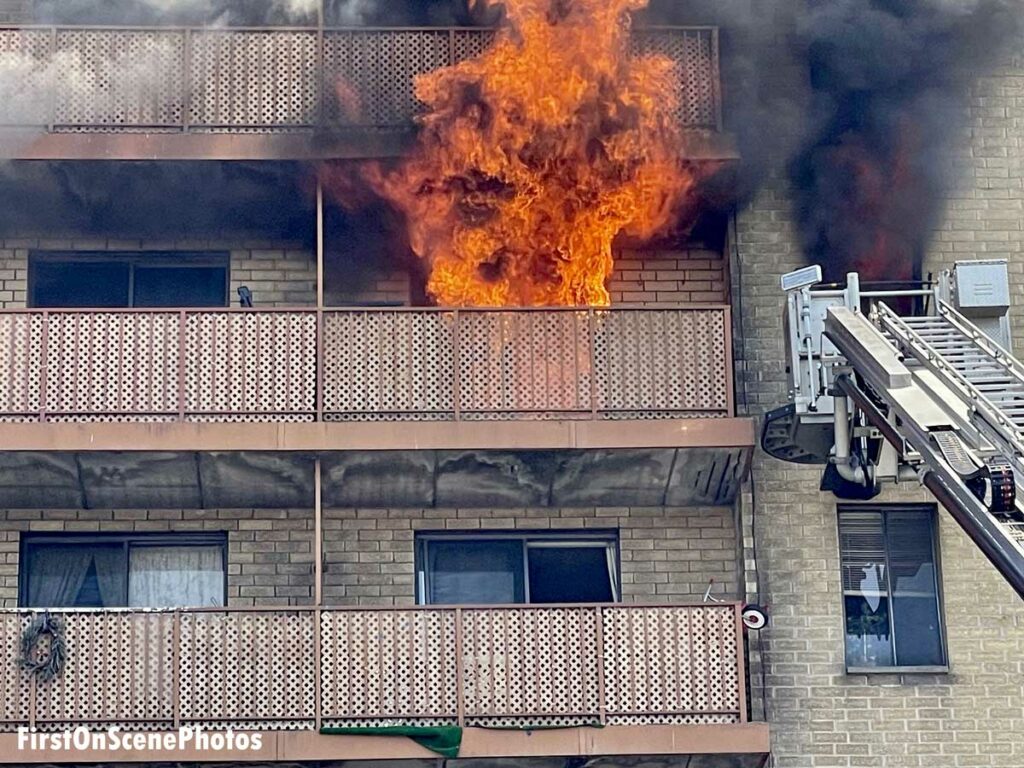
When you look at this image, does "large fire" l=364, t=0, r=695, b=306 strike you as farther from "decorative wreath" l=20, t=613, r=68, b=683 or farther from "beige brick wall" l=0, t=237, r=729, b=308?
"decorative wreath" l=20, t=613, r=68, b=683

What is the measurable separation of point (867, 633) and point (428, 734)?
4.41 metres

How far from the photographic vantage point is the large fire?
76.0ft

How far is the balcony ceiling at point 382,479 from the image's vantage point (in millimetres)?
22016

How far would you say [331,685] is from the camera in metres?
20.8

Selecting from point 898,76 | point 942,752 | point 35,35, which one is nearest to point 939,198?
point 898,76

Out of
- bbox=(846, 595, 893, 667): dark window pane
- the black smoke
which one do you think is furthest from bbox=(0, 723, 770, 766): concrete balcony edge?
the black smoke

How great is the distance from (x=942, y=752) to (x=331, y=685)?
5577 millimetres

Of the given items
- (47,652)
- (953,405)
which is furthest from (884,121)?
(47,652)

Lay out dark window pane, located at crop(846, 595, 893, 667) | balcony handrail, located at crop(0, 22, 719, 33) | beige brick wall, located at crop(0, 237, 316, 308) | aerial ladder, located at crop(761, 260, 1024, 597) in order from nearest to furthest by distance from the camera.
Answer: aerial ladder, located at crop(761, 260, 1024, 597)
dark window pane, located at crop(846, 595, 893, 667)
balcony handrail, located at crop(0, 22, 719, 33)
beige brick wall, located at crop(0, 237, 316, 308)

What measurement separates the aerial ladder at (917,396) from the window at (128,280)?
19.8ft

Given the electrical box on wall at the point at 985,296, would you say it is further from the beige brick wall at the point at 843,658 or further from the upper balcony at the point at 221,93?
the upper balcony at the point at 221,93

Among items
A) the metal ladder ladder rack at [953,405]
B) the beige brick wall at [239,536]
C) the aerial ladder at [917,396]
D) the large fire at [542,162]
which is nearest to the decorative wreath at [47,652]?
the beige brick wall at [239,536]

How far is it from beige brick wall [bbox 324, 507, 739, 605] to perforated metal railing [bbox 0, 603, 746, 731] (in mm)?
1627

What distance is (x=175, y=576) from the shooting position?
75.0 feet
